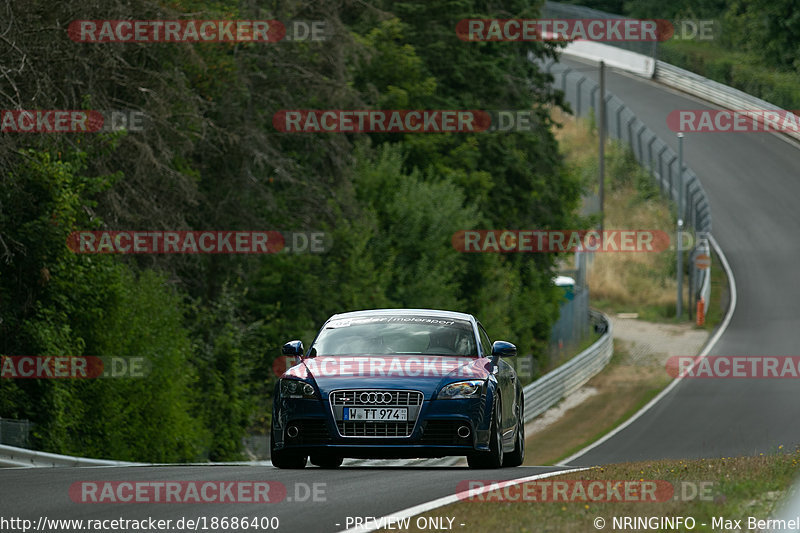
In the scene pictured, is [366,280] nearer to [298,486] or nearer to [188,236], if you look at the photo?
[188,236]

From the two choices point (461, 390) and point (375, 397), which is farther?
point (461, 390)

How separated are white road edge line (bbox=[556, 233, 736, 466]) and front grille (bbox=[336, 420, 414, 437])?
60.3ft

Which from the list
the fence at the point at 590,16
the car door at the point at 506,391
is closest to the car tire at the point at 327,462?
the car door at the point at 506,391

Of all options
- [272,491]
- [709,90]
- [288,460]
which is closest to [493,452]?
[288,460]

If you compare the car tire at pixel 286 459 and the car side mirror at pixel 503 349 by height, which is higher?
the car side mirror at pixel 503 349

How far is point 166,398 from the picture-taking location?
2495cm

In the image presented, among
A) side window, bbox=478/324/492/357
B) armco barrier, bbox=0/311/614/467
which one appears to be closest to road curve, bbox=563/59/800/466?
armco barrier, bbox=0/311/614/467

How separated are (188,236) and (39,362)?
9992 mm

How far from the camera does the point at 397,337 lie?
46.2 feet

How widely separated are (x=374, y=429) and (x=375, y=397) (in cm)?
29

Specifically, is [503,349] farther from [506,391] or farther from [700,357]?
[700,357]

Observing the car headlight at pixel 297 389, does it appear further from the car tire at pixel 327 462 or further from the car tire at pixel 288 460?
the car tire at pixel 327 462

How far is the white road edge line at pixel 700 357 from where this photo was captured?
34.5 metres

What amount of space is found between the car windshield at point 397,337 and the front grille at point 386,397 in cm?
96
